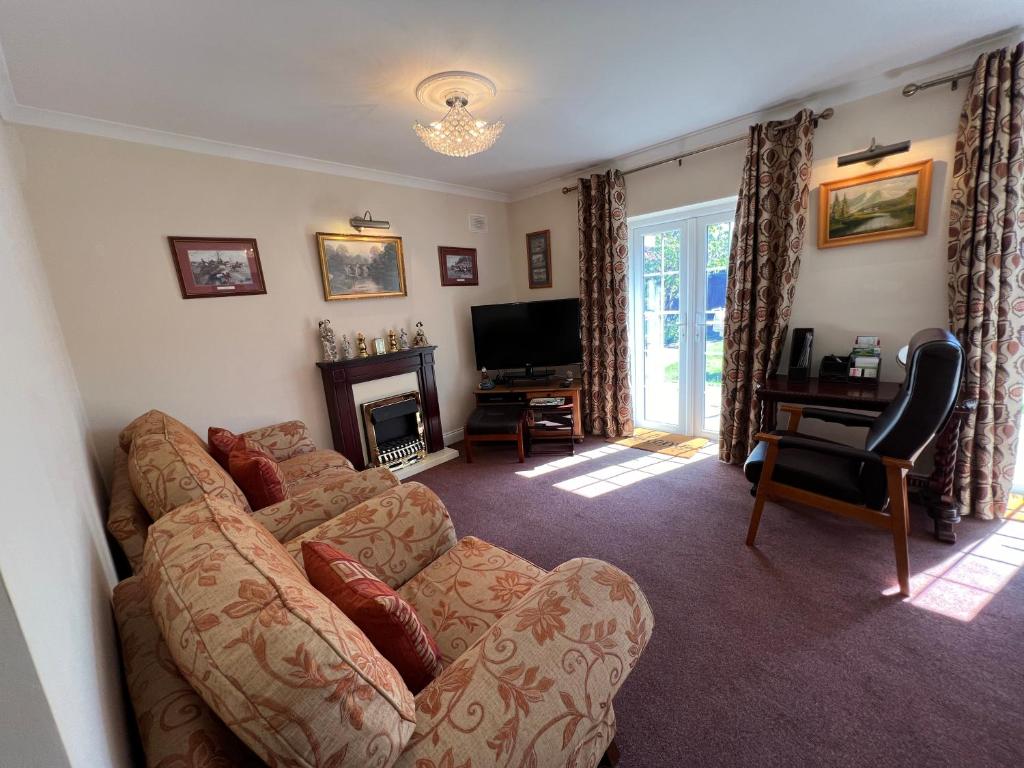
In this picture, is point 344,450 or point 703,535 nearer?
point 703,535

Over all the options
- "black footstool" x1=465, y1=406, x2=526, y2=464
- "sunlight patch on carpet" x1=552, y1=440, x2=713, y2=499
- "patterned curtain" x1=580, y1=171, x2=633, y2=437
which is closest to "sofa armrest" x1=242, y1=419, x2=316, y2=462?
"black footstool" x1=465, y1=406, x2=526, y2=464

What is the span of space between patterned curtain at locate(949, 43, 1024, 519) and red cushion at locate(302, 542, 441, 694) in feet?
9.83

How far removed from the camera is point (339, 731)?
0.59 meters

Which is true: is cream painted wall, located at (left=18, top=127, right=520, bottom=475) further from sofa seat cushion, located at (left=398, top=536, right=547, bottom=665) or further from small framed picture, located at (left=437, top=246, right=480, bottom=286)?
sofa seat cushion, located at (left=398, top=536, right=547, bottom=665)

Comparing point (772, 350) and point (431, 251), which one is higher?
point (431, 251)

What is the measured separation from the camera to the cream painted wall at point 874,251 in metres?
2.22

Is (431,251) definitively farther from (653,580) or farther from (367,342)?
(653,580)

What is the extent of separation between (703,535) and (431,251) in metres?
3.13

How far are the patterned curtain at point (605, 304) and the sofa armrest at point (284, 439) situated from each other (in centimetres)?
248

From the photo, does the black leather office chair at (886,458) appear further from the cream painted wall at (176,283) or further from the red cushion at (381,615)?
the cream painted wall at (176,283)

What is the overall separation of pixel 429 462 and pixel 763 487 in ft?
8.33

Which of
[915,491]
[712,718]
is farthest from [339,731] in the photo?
[915,491]

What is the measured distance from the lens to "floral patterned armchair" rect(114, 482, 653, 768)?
59 cm

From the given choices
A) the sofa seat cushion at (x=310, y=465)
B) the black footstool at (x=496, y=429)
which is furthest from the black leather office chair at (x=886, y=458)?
the sofa seat cushion at (x=310, y=465)
